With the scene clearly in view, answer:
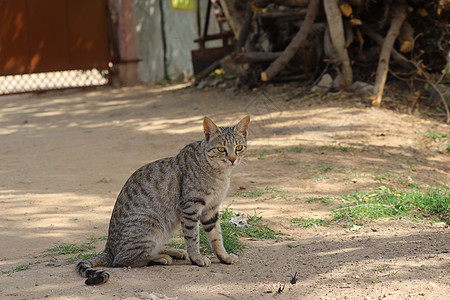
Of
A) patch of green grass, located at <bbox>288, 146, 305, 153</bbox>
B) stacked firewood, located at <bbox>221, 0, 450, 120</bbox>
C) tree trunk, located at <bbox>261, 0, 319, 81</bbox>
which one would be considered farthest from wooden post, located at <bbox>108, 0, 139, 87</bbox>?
patch of green grass, located at <bbox>288, 146, 305, 153</bbox>

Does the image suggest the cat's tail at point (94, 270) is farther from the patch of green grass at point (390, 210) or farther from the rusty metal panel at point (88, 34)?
the rusty metal panel at point (88, 34)

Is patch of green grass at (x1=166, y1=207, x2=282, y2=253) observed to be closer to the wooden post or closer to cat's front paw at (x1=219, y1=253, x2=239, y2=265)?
→ cat's front paw at (x1=219, y1=253, x2=239, y2=265)

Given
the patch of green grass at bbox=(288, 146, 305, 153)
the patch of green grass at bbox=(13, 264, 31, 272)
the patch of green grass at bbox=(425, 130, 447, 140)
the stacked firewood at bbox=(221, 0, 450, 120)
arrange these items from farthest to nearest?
the stacked firewood at bbox=(221, 0, 450, 120) < the patch of green grass at bbox=(425, 130, 447, 140) < the patch of green grass at bbox=(288, 146, 305, 153) < the patch of green grass at bbox=(13, 264, 31, 272)

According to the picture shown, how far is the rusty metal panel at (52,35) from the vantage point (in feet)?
43.9

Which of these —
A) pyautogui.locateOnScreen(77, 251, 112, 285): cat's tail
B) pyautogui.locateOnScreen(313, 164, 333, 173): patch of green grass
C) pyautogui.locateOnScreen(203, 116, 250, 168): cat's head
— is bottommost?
pyautogui.locateOnScreen(313, 164, 333, 173): patch of green grass

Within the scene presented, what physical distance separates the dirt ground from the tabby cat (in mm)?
163

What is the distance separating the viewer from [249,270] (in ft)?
13.2

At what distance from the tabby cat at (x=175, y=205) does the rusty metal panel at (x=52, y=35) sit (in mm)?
10663

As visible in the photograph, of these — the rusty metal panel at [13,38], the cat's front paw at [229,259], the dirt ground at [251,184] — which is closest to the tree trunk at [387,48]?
the dirt ground at [251,184]

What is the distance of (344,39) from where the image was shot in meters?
10.3

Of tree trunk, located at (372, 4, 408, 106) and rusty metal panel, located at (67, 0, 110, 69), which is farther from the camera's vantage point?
rusty metal panel, located at (67, 0, 110, 69)

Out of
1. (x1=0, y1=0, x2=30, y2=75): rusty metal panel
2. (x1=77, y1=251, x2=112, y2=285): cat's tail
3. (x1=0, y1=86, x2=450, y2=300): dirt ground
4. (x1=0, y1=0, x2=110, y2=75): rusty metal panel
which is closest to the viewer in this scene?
(x1=77, y1=251, x2=112, y2=285): cat's tail

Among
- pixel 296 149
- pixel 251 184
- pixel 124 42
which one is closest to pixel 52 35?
pixel 124 42

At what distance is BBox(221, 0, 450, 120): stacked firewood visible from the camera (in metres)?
10.2
